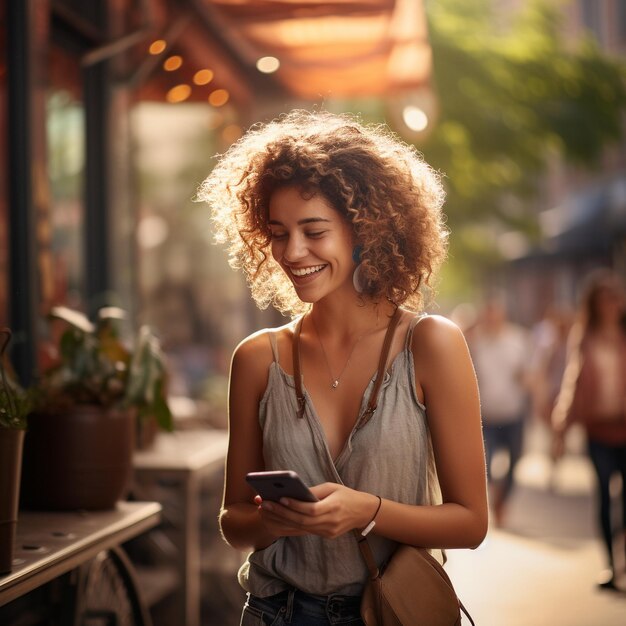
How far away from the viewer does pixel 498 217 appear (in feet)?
56.3

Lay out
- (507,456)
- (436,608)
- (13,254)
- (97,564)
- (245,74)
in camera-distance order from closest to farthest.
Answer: (436,608) < (97,564) < (13,254) < (245,74) < (507,456)

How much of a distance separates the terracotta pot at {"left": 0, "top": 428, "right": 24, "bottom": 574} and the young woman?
0.52 meters

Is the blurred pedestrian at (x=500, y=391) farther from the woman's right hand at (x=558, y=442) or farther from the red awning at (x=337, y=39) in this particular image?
the red awning at (x=337, y=39)

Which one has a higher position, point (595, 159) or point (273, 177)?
point (595, 159)

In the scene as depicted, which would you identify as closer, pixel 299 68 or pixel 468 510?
pixel 468 510

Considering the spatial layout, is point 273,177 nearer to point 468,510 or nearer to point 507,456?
point 468,510

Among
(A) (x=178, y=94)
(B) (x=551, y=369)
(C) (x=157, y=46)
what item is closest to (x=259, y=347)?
(C) (x=157, y=46)

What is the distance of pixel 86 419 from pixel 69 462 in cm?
15

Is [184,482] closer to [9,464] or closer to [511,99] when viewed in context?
[9,464]

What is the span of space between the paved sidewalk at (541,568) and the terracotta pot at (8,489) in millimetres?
4129

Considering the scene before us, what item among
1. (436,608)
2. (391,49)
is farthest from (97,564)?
(391,49)

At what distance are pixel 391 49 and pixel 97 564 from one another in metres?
3.97

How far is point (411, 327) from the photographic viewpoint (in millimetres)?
2754

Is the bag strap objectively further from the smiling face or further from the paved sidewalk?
the paved sidewalk
